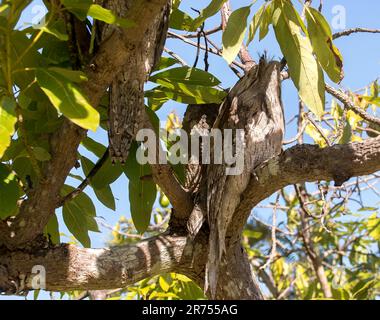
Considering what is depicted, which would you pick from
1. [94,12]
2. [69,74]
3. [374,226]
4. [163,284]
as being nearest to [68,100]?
[69,74]

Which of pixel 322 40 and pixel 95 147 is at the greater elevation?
pixel 322 40

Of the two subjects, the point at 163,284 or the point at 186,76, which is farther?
the point at 163,284

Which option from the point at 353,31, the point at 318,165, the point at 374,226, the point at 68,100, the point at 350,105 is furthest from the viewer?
the point at 374,226

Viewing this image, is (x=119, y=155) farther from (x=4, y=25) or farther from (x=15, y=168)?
(x=4, y=25)

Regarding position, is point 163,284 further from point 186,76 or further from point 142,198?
point 186,76

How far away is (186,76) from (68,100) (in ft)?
2.47

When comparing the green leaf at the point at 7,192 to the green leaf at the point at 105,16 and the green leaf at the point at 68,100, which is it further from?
the green leaf at the point at 105,16

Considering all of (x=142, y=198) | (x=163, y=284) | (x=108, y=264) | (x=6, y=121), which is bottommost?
(x=163, y=284)

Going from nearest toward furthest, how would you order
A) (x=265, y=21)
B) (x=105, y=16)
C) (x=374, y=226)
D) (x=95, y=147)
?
(x=105, y=16)
(x=265, y=21)
(x=95, y=147)
(x=374, y=226)

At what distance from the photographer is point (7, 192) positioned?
73.7 inches

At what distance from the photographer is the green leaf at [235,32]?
1.83 metres

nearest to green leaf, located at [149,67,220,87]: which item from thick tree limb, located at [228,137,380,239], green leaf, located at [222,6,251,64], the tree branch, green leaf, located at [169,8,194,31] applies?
green leaf, located at [169,8,194,31]

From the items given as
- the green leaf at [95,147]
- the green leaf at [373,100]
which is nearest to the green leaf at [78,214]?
the green leaf at [95,147]

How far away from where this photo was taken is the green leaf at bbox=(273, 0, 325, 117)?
1879 millimetres
